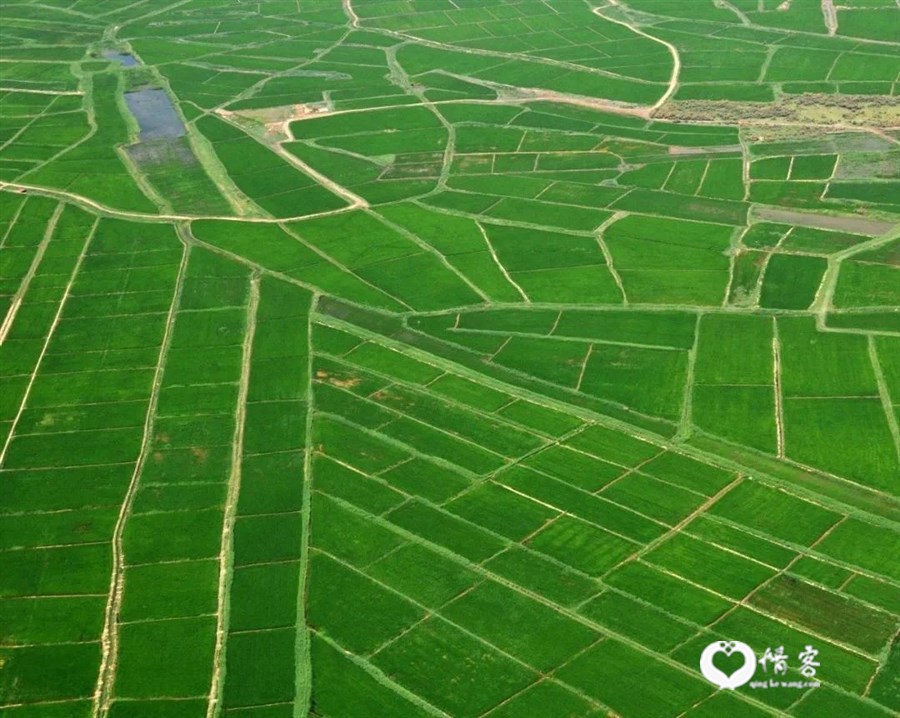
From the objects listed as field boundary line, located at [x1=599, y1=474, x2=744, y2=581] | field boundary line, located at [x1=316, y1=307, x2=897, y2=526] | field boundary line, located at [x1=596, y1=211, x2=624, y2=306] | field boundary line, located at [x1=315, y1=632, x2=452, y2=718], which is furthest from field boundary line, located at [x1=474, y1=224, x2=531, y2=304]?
field boundary line, located at [x1=315, y1=632, x2=452, y2=718]

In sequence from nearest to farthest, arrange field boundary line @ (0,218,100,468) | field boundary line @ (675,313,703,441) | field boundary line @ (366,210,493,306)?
field boundary line @ (675,313,703,441) < field boundary line @ (0,218,100,468) < field boundary line @ (366,210,493,306)

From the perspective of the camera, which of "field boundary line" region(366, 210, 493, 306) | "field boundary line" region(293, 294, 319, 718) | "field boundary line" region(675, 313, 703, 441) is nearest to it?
"field boundary line" region(293, 294, 319, 718)

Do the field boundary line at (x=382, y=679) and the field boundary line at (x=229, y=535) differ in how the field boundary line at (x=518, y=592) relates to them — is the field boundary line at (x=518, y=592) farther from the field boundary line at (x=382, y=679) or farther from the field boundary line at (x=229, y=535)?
the field boundary line at (x=229, y=535)

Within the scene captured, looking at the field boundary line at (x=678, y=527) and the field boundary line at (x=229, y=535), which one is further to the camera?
the field boundary line at (x=678, y=527)

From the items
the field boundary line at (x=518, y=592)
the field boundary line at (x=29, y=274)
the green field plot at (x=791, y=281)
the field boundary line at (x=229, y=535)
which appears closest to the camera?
the field boundary line at (x=518, y=592)

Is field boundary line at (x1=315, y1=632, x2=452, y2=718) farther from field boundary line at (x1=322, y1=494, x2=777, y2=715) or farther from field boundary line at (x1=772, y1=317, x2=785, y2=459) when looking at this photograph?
field boundary line at (x1=772, y1=317, x2=785, y2=459)

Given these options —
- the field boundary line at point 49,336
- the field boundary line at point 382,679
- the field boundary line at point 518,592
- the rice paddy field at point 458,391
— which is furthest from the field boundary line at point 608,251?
the field boundary line at point 49,336

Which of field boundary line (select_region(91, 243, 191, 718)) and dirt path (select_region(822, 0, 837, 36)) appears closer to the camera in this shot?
field boundary line (select_region(91, 243, 191, 718))

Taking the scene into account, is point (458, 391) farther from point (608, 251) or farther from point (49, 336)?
point (49, 336)
